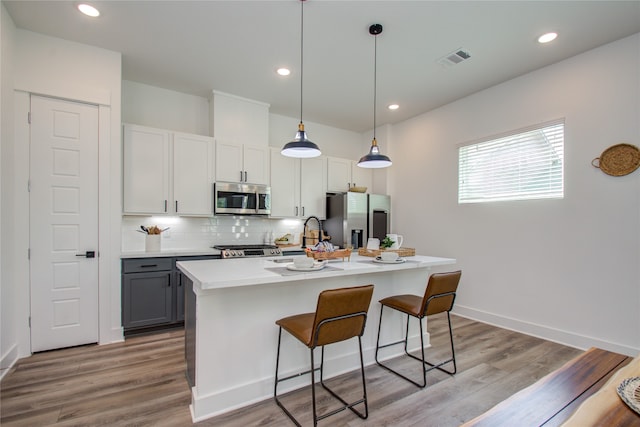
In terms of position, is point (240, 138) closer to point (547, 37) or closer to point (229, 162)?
point (229, 162)

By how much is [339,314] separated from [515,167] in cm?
325

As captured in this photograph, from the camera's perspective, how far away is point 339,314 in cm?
185

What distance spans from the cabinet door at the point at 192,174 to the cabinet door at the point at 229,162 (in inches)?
4.1

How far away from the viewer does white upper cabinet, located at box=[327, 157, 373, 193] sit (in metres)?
5.25

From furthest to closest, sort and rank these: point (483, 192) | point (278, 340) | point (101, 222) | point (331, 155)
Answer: point (331, 155)
point (483, 192)
point (101, 222)
point (278, 340)

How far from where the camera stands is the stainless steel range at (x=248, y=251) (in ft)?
12.6

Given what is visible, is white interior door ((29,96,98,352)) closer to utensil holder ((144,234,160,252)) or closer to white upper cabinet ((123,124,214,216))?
white upper cabinet ((123,124,214,216))

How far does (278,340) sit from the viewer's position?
2213mm

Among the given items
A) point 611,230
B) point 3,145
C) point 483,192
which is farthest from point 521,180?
point 3,145

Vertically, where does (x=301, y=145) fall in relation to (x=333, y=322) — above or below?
above

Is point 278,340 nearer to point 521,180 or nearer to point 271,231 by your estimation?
point 271,231

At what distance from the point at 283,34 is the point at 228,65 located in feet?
3.00

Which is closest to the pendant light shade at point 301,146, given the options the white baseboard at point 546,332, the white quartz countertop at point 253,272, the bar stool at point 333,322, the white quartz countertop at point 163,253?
the white quartz countertop at point 253,272

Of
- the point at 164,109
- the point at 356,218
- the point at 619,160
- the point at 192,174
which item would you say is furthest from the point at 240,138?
the point at 619,160
